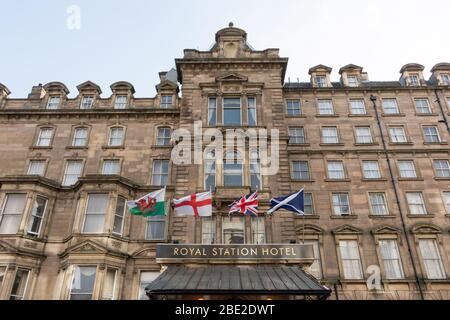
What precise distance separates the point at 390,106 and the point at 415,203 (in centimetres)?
945

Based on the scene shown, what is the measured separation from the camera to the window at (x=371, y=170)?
26.6m

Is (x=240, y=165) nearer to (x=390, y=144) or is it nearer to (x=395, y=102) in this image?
(x=390, y=144)

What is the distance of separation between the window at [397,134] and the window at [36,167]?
28.5m

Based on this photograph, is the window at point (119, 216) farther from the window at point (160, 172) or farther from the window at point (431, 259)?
the window at point (431, 259)

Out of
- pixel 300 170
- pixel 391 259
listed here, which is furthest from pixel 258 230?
pixel 391 259

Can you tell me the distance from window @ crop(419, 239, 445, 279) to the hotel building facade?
7cm

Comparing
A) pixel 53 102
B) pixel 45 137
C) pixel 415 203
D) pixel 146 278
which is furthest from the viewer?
pixel 53 102

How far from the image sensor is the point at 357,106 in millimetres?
30281

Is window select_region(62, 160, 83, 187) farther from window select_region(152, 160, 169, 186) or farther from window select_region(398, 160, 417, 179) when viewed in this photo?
window select_region(398, 160, 417, 179)

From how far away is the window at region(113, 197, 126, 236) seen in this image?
22.6 metres

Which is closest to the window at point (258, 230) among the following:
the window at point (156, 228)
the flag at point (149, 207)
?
the flag at point (149, 207)

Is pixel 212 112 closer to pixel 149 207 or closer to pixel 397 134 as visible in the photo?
pixel 149 207
